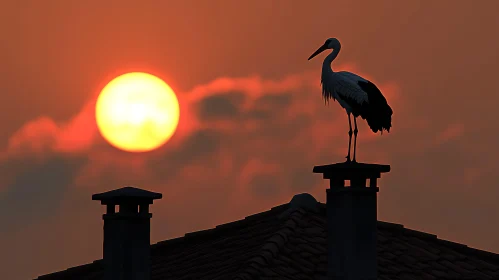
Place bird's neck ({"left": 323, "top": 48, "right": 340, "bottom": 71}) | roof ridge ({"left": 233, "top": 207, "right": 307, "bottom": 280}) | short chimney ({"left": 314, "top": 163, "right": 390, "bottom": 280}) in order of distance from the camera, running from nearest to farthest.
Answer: short chimney ({"left": 314, "top": 163, "right": 390, "bottom": 280}) < roof ridge ({"left": 233, "top": 207, "right": 307, "bottom": 280}) < bird's neck ({"left": 323, "top": 48, "right": 340, "bottom": 71})

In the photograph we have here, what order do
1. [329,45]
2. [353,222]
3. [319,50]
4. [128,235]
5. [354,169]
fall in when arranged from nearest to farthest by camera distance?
[128,235] < [353,222] < [354,169] < [329,45] < [319,50]

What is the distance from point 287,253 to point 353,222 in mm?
3202

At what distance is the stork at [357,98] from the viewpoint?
2348 centimetres

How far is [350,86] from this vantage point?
23953 millimetres

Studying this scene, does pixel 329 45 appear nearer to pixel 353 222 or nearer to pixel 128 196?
pixel 353 222

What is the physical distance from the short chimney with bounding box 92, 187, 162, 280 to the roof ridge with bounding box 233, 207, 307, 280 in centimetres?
Answer: 227

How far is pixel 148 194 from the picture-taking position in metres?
22.5

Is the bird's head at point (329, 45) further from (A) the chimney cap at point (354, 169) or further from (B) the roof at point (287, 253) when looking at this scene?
(B) the roof at point (287, 253)

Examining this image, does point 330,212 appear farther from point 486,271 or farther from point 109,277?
point 486,271

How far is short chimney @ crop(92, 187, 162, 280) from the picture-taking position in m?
22.2

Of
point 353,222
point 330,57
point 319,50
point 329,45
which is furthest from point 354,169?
point 319,50

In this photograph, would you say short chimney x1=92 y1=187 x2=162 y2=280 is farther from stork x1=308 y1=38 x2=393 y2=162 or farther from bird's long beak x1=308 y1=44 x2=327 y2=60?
bird's long beak x1=308 y1=44 x2=327 y2=60

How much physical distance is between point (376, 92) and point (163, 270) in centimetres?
680

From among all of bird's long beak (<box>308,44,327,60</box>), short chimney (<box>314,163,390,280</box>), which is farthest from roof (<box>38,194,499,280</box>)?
bird's long beak (<box>308,44,327,60</box>)
